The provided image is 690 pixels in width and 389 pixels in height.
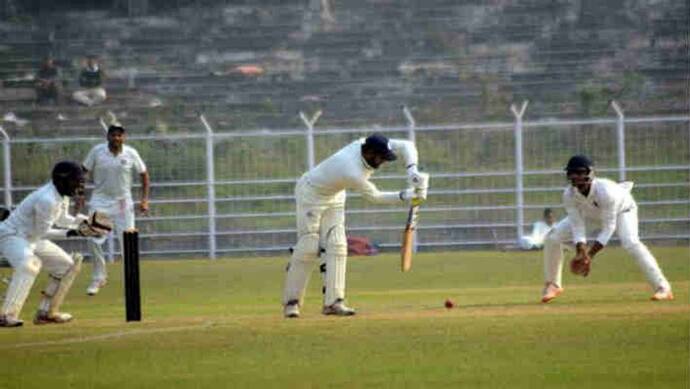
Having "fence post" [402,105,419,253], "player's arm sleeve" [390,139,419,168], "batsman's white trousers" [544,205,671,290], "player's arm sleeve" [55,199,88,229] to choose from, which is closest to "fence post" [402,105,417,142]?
"fence post" [402,105,419,253]

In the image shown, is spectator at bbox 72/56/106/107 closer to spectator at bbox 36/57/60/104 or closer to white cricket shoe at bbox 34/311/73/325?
spectator at bbox 36/57/60/104

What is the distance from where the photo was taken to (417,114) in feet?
115

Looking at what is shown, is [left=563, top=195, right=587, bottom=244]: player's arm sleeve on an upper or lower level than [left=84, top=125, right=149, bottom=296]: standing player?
lower

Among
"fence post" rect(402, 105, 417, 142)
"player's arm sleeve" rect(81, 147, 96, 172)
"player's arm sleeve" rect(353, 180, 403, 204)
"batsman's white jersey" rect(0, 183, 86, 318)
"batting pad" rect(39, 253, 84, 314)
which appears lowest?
"batting pad" rect(39, 253, 84, 314)

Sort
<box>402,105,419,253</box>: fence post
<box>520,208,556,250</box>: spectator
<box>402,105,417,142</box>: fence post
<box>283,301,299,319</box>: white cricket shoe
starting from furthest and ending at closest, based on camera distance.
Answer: <box>520,208,556,250</box>: spectator
<box>402,105,419,253</box>: fence post
<box>402,105,417,142</box>: fence post
<box>283,301,299,319</box>: white cricket shoe

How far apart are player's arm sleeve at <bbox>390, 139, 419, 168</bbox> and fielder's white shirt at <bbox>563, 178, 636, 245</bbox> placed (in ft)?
6.44

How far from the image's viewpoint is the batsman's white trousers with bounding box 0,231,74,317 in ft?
52.5

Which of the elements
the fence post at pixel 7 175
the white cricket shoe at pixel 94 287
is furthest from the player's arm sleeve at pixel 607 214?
the fence post at pixel 7 175

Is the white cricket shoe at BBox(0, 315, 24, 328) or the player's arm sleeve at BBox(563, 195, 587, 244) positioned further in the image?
the player's arm sleeve at BBox(563, 195, 587, 244)

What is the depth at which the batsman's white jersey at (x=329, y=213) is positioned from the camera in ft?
53.1

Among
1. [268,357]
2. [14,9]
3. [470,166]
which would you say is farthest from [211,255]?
[268,357]

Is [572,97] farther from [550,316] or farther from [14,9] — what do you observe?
[550,316]

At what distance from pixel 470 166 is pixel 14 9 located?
13.4 meters

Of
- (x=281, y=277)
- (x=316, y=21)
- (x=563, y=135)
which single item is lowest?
(x=281, y=277)
